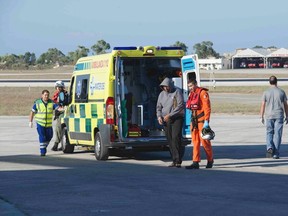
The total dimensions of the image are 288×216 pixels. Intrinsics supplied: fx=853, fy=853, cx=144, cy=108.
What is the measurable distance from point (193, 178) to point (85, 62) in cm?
591

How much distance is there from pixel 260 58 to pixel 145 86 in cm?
15186

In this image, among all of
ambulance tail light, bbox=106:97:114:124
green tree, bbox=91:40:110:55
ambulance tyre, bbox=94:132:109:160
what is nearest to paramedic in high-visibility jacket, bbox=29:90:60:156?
ambulance tyre, bbox=94:132:109:160

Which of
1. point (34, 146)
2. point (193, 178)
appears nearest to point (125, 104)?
point (193, 178)

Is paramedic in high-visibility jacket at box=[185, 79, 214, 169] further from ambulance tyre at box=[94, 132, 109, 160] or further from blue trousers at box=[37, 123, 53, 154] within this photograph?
blue trousers at box=[37, 123, 53, 154]

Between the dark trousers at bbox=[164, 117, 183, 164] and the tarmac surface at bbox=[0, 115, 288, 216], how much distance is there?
0.30 meters

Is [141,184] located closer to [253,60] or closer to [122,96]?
[122,96]

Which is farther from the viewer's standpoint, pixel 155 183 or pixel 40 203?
pixel 155 183

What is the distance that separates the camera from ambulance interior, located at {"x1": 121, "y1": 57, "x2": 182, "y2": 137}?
1756cm

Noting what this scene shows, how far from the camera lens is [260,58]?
168 m

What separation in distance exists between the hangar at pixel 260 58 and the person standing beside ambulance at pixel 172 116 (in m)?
144

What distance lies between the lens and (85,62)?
61.5 ft

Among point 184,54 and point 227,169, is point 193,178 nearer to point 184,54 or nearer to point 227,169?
point 227,169

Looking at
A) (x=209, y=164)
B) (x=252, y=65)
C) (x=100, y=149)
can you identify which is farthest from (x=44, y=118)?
(x=252, y=65)

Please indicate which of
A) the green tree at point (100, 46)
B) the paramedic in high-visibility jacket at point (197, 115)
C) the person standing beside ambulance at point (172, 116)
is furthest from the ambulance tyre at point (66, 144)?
the green tree at point (100, 46)
